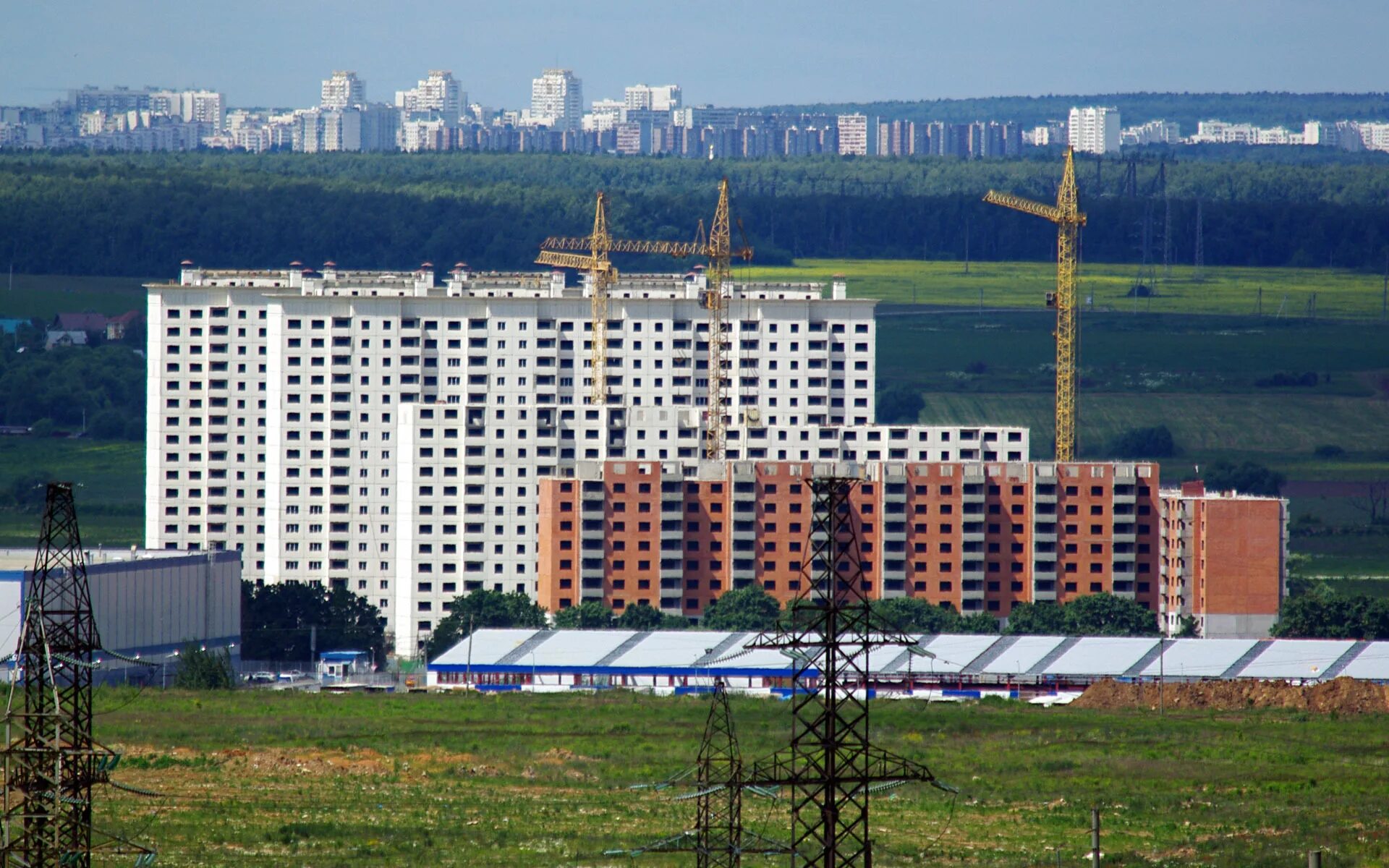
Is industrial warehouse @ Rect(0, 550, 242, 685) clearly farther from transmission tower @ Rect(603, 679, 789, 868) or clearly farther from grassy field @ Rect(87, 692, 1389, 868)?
transmission tower @ Rect(603, 679, 789, 868)

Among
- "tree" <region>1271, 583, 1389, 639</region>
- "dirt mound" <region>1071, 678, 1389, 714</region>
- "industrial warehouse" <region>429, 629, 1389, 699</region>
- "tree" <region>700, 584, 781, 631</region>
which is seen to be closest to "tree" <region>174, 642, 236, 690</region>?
"industrial warehouse" <region>429, 629, 1389, 699</region>

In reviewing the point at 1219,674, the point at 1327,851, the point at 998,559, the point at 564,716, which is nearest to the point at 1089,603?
the point at 998,559

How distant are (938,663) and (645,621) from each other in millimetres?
31413

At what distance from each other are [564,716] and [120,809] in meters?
37.7

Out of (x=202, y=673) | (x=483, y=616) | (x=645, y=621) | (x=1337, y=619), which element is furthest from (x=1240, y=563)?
(x=202, y=673)

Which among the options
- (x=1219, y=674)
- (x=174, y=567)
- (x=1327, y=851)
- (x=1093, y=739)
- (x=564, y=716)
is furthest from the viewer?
(x=174, y=567)

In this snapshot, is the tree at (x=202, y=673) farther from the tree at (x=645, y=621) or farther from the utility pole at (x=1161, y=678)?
the utility pole at (x=1161, y=678)

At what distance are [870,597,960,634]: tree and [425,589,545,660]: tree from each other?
2277cm

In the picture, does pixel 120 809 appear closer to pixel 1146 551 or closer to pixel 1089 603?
pixel 1089 603

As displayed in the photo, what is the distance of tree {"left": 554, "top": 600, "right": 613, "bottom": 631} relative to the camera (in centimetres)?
16100

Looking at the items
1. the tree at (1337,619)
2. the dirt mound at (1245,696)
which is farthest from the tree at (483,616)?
the tree at (1337,619)

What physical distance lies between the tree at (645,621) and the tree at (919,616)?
Result: 13178 mm

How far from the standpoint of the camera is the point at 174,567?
146125 millimetres

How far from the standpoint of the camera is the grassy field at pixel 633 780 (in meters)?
74.4
